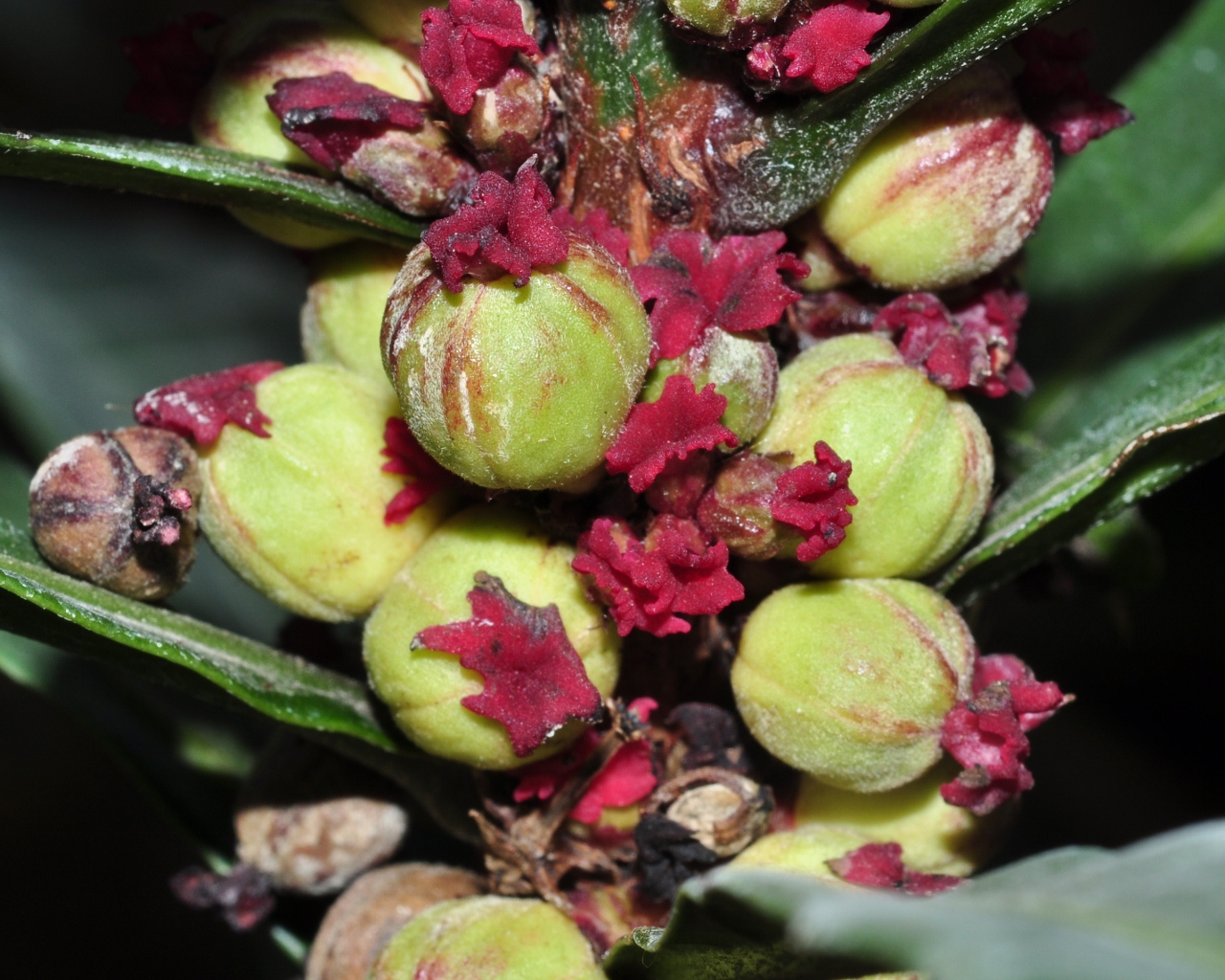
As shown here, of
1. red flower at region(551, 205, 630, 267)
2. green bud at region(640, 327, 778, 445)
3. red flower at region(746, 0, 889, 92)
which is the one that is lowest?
green bud at region(640, 327, 778, 445)

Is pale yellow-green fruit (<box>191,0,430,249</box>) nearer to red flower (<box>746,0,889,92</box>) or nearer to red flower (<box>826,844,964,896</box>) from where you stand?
red flower (<box>746,0,889,92</box>)

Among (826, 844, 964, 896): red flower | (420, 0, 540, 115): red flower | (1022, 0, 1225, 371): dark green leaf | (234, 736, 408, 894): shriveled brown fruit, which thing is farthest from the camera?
(1022, 0, 1225, 371): dark green leaf

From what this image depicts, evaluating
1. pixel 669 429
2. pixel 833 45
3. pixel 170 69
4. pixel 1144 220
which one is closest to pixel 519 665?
pixel 669 429

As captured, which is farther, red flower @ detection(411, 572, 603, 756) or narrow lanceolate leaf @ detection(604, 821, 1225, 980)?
red flower @ detection(411, 572, 603, 756)

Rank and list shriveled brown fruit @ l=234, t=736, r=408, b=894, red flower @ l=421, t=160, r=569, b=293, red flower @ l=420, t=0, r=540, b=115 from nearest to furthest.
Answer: red flower @ l=421, t=160, r=569, b=293 < red flower @ l=420, t=0, r=540, b=115 < shriveled brown fruit @ l=234, t=736, r=408, b=894

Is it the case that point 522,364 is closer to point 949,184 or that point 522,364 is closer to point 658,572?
point 658,572

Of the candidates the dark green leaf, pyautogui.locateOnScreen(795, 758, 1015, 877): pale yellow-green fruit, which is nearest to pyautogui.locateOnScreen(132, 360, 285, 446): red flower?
pyautogui.locateOnScreen(795, 758, 1015, 877): pale yellow-green fruit

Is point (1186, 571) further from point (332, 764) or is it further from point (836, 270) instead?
point (332, 764)

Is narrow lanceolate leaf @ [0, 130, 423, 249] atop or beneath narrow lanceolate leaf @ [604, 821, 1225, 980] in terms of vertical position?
atop
